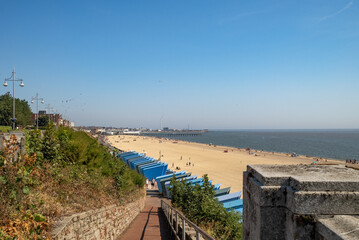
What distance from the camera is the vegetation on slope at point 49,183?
425 cm

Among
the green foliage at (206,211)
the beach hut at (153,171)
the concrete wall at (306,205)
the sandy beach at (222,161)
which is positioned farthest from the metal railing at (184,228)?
the sandy beach at (222,161)

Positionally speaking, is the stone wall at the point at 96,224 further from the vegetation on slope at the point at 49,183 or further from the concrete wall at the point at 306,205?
the concrete wall at the point at 306,205

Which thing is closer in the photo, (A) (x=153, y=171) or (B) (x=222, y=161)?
(A) (x=153, y=171)

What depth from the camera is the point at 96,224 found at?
6242 mm

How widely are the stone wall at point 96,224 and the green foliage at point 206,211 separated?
90.4 inches

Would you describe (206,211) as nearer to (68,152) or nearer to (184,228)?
(184,228)

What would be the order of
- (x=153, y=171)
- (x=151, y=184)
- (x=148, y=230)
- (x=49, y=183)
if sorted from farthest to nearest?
(x=151, y=184) < (x=153, y=171) < (x=148, y=230) < (x=49, y=183)

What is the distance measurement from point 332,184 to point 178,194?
900cm

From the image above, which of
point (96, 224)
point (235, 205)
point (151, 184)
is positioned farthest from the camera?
point (151, 184)

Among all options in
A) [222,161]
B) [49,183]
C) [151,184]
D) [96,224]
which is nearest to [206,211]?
[96,224]

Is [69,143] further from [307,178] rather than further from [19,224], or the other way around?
[307,178]

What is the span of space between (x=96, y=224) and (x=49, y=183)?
1621 mm

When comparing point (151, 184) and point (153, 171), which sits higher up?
point (153, 171)

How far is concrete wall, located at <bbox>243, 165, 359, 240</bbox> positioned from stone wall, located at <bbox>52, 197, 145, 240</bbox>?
159 inches
